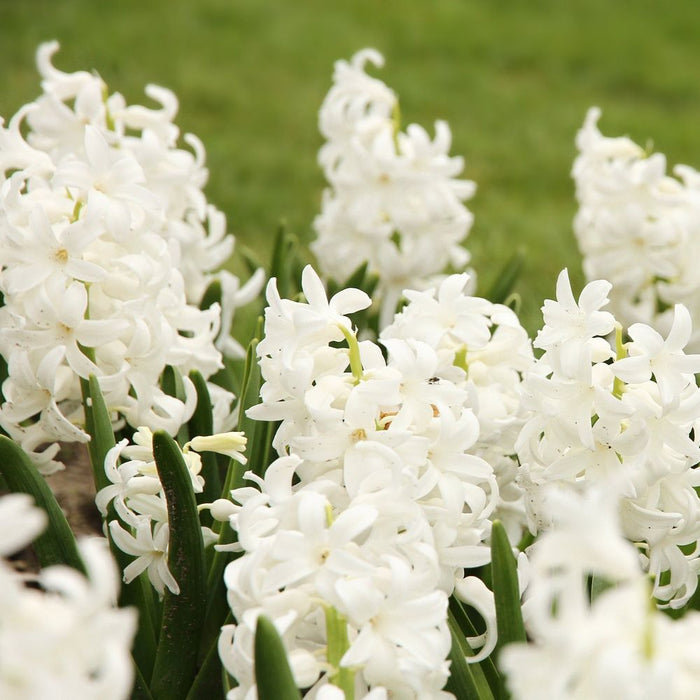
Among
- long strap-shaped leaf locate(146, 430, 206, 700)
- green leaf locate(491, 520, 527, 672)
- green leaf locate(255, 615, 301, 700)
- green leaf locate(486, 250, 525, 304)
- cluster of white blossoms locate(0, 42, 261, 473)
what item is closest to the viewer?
green leaf locate(255, 615, 301, 700)

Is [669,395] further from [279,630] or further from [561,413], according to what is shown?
[279,630]

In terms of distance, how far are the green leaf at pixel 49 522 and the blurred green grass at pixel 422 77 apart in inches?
116

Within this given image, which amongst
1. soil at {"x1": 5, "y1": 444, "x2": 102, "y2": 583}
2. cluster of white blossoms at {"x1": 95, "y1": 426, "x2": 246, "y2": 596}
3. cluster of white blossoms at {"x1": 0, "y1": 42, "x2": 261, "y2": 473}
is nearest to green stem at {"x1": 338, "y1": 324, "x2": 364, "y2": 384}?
cluster of white blossoms at {"x1": 95, "y1": 426, "x2": 246, "y2": 596}

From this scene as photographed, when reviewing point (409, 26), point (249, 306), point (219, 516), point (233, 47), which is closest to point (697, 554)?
point (219, 516)

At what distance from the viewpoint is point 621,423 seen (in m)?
1.67

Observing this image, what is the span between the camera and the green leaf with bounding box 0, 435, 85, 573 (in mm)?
1705

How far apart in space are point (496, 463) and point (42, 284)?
0.84m

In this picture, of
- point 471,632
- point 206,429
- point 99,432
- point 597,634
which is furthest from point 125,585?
point 597,634

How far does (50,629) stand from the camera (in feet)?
3.07

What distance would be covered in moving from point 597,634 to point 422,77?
6.43 meters

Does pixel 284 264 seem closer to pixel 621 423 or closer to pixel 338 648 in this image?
pixel 621 423

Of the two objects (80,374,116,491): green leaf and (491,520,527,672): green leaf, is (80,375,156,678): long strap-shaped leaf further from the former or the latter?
(491,520,527,672): green leaf

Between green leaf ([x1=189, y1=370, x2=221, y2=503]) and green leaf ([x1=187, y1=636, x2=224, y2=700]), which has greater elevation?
green leaf ([x1=189, y1=370, x2=221, y2=503])

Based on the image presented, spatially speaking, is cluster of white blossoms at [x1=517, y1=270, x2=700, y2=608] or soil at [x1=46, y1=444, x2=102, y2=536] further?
soil at [x1=46, y1=444, x2=102, y2=536]
